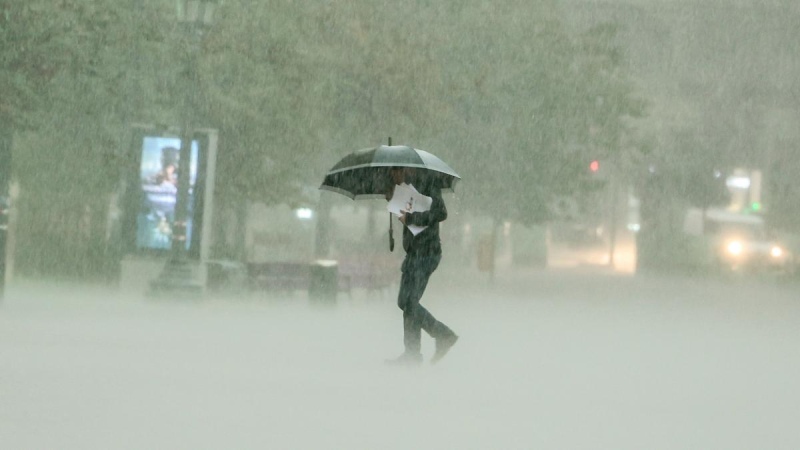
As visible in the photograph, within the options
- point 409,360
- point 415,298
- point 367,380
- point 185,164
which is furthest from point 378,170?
point 185,164

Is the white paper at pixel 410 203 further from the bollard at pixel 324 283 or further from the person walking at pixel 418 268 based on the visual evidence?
the bollard at pixel 324 283

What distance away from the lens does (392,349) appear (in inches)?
567

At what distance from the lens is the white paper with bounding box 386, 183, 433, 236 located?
38.5 feet

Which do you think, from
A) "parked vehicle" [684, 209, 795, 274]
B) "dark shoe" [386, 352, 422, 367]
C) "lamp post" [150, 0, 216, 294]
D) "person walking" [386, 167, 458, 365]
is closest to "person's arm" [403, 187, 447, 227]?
"person walking" [386, 167, 458, 365]

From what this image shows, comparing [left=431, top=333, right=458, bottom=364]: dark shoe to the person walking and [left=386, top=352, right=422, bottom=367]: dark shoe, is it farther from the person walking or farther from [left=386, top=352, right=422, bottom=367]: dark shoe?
[left=386, top=352, right=422, bottom=367]: dark shoe

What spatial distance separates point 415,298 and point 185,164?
982 cm

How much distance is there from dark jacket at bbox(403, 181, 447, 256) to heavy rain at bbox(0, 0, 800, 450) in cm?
3

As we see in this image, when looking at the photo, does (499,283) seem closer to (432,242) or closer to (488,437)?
(432,242)

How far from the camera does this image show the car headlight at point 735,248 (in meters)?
56.5

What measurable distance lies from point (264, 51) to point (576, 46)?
41.2 ft

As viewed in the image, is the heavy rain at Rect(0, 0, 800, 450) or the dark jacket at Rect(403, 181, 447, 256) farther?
the dark jacket at Rect(403, 181, 447, 256)

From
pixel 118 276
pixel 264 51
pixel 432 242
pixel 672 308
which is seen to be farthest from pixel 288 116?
pixel 432 242

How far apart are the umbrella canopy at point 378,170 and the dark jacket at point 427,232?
374mm

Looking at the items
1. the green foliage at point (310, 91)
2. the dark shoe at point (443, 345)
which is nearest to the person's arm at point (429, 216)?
the dark shoe at point (443, 345)
